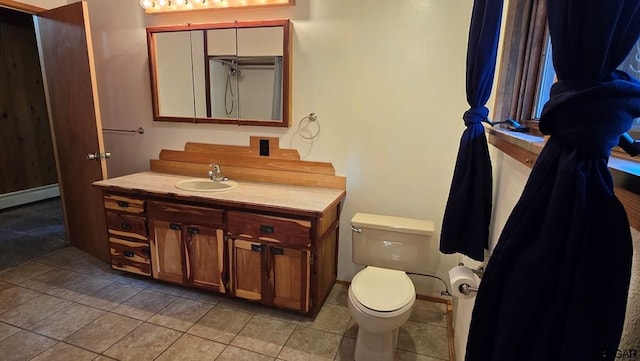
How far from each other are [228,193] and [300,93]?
0.91 m

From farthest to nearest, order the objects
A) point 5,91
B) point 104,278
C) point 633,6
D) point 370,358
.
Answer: point 5,91
point 104,278
point 370,358
point 633,6

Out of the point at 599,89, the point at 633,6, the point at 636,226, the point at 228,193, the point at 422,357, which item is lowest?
the point at 422,357

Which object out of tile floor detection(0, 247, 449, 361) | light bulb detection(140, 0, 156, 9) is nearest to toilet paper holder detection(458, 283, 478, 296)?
tile floor detection(0, 247, 449, 361)

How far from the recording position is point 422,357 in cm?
190

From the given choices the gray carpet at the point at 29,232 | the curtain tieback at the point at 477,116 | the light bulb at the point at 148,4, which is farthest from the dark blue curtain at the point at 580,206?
the gray carpet at the point at 29,232

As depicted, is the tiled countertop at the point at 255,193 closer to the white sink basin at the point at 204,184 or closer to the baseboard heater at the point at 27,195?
the white sink basin at the point at 204,184

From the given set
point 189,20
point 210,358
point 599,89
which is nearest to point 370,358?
point 210,358

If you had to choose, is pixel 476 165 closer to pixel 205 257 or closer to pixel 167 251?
pixel 205 257

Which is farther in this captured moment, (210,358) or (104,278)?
(104,278)

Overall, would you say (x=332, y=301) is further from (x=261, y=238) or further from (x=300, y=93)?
(x=300, y=93)

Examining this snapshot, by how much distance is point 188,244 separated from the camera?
7.70ft

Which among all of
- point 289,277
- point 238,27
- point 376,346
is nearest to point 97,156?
point 238,27

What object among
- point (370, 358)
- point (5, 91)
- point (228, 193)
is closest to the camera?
point (370, 358)

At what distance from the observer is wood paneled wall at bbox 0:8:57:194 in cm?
411
